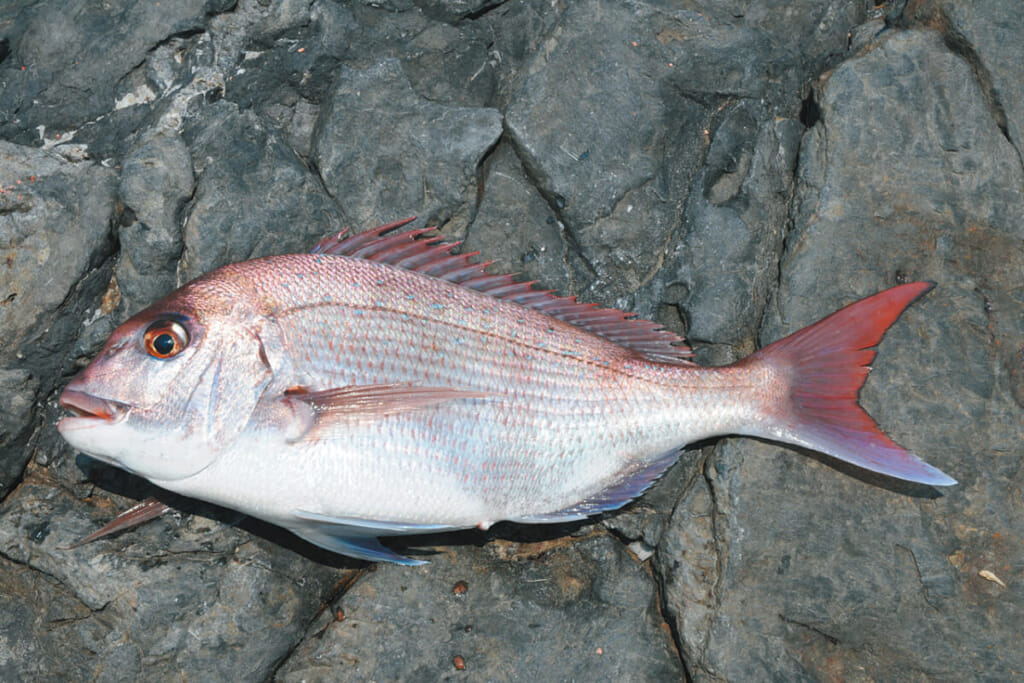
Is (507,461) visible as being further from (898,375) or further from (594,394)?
(898,375)

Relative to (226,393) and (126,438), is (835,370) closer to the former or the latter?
(226,393)

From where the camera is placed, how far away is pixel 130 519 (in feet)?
10.2

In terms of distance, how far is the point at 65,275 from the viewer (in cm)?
332

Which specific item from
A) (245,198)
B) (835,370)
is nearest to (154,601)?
(245,198)

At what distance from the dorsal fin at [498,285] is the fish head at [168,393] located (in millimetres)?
562

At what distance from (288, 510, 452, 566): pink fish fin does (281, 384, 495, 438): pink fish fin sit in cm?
32

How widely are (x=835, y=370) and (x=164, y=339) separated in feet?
7.79

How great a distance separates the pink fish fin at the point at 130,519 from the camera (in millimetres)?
3086

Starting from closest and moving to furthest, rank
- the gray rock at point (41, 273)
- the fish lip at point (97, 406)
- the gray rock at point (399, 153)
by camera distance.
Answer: the fish lip at point (97, 406)
the gray rock at point (41, 273)
the gray rock at point (399, 153)

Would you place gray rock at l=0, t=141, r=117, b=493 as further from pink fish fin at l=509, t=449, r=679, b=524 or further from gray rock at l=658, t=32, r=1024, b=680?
gray rock at l=658, t=32, r=1024, b=680

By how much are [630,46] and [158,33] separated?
2076 millimetres

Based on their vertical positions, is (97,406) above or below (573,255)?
above

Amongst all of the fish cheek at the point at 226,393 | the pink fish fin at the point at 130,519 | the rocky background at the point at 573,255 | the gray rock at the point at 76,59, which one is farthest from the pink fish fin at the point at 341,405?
the gray rock at the point at 76,59

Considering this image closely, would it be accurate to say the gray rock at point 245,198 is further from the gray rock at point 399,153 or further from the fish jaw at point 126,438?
the fish jaw at point 126,438
